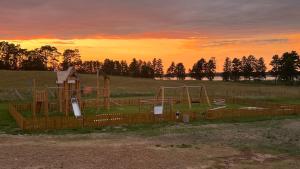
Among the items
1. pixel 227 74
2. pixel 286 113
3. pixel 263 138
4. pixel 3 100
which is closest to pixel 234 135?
pixel 263 138

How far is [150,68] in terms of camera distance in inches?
6555

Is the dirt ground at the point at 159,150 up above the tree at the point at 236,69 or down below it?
below

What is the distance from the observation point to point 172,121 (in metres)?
27.2

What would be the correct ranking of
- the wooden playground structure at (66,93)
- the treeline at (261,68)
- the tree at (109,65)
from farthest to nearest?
the tree at (109,65) < the treeline at (261,68) < the wooden playground structure at (66,93)

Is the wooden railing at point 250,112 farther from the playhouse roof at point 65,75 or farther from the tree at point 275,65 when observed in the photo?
the tree at point 275,65

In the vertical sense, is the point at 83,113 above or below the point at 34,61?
below

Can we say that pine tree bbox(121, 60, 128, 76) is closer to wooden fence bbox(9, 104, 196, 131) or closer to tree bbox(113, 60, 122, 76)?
tree bbox(113, 60, 122, 76)

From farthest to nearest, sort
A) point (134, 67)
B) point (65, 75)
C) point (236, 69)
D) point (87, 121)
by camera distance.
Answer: point (134, 67), point (236, 69), point (65, 75), point (87, 121)

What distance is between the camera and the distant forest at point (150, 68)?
126 meters

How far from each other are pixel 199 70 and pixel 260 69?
22.4 metres

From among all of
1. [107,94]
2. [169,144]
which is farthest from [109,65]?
[169,144]

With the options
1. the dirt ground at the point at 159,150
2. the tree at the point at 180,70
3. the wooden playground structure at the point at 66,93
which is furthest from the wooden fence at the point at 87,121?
the tree at the point at 180,70

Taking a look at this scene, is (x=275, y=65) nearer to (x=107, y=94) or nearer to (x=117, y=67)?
(x=117, y=67)

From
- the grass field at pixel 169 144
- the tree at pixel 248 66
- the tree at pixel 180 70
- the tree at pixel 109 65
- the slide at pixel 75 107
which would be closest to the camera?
the grass field at pixel 169 144
